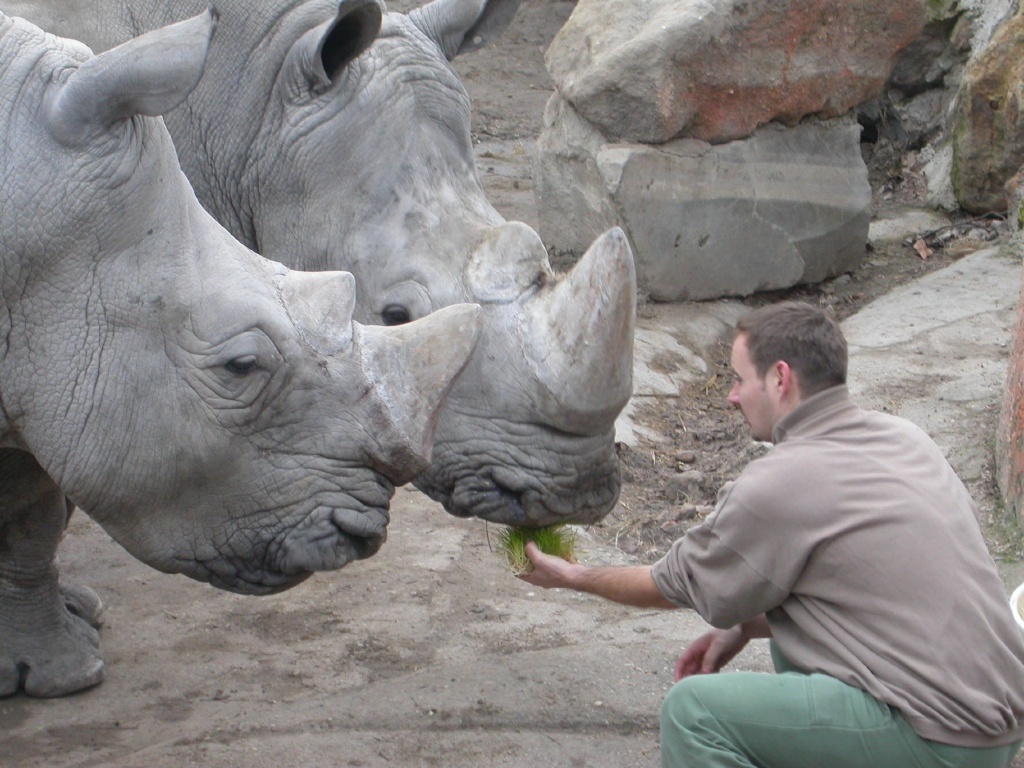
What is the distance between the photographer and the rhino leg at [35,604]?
415 centimetres

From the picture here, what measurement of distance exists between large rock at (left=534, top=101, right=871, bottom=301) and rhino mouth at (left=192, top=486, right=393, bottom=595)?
4482 millimetres

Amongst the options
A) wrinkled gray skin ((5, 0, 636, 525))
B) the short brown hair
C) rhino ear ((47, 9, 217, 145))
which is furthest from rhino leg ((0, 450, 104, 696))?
the short brown hair

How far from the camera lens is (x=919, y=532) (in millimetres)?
2811

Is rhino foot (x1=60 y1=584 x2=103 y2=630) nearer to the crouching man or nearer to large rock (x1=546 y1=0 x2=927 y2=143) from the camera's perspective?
the crouching man

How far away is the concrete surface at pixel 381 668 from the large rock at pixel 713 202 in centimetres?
228

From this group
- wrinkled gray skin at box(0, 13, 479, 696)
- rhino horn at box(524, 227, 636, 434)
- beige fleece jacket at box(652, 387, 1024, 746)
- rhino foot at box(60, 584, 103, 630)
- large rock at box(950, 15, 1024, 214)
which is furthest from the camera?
large rock at box(950, 15, 1024, 214)

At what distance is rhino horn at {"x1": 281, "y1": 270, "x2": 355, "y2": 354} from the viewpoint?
3314 mm

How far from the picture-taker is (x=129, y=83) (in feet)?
10.0

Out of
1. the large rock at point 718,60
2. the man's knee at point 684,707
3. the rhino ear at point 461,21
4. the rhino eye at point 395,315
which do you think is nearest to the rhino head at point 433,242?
the rhino eye at point 395,315

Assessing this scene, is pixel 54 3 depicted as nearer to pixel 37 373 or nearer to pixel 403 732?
pixel 37 373

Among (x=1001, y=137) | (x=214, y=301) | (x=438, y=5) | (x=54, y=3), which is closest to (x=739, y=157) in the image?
(x=1001, y=137)

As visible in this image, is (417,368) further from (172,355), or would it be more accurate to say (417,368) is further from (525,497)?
(525,497)

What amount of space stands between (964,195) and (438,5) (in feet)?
17.8

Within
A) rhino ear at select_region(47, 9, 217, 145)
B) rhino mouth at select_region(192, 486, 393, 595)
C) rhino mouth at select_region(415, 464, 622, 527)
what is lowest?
rhino mouth at select_region(415, 464, 622, 527)
